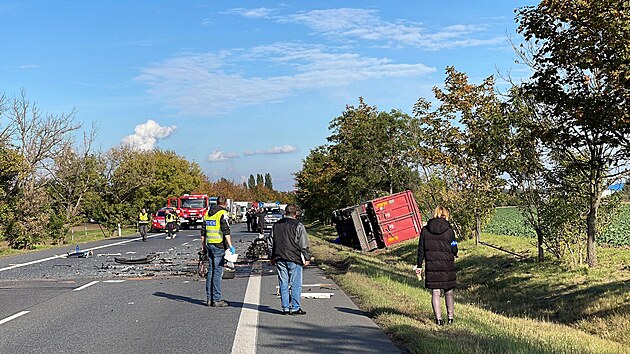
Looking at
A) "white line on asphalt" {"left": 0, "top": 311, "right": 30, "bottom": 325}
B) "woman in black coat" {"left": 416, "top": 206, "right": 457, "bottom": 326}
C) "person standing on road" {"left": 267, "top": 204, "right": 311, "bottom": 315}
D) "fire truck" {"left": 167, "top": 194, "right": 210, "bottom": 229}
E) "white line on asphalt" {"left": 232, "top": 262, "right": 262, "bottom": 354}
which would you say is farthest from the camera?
"fire truck" {"left": 167, "top": 194, "right": 210, "bottom": 229}

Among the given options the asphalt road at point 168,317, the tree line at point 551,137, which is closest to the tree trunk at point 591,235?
the tree line at point 551,137

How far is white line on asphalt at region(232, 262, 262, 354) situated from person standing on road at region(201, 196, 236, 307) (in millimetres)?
568

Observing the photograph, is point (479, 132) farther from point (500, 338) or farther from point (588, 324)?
point (500, 338)

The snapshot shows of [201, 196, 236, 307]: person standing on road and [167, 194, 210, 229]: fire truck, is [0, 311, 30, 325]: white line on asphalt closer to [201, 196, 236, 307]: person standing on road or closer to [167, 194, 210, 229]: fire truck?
[201, 196, 236, 307]: person standing on road

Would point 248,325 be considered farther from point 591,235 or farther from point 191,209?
point 191,209

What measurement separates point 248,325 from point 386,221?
67.1 feet

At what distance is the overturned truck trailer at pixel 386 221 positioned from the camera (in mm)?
29853

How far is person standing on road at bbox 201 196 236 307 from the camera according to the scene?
39.1 feet

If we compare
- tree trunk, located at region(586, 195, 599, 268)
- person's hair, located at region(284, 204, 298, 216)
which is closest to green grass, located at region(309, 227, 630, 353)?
tree trunk, located at region(586, 195, 599, 268)

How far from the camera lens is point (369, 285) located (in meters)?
14.4

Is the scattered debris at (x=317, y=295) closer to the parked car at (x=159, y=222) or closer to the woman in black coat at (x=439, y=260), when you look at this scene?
the woman in black coat at (x=439, y=260)

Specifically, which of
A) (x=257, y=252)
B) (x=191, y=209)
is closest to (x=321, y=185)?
(x=191, y=209)

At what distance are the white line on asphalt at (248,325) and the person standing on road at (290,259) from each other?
1.98ft

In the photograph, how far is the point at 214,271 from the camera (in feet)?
39.1
